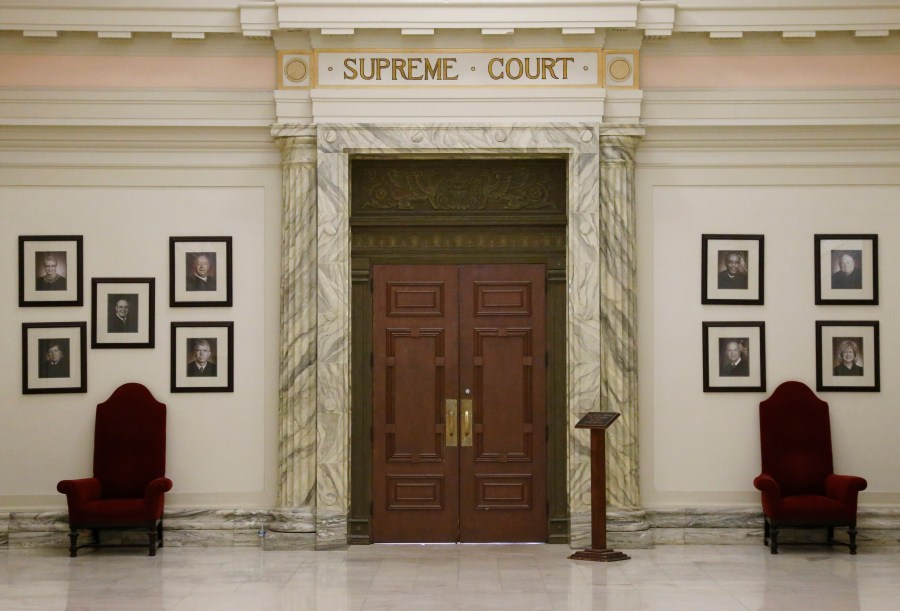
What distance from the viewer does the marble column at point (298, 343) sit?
1066 centimetres

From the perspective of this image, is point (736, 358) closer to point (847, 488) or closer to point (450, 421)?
point (847, 488)

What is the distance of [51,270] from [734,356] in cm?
628

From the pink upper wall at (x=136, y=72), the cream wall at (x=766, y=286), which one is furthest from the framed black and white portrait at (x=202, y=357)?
the cream wall at (x=766, y=286)

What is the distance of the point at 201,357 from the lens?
430 inches

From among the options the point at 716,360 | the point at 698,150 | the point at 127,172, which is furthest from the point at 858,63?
the point at 127,172

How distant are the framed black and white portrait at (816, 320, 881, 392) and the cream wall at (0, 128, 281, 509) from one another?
16.4ft

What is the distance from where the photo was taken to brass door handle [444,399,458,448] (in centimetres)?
1108

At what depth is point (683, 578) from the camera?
9211 mm

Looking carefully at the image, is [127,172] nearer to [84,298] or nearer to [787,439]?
[84,298]

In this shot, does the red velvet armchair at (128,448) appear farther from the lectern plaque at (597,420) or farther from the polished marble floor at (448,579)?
the lectern plaque at (597,420)

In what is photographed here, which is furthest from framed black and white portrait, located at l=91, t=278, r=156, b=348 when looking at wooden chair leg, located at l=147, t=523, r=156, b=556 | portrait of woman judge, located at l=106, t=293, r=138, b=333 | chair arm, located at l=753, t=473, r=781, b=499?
chair arm, located at l=753, t=473, r=781, b=499

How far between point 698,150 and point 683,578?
399 cm

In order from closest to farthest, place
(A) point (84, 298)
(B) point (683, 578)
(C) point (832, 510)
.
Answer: (B) point (683, 578) → (C) point (832, 510) → (A) point (84, 298)

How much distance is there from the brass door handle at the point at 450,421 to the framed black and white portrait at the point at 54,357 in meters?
3.30
